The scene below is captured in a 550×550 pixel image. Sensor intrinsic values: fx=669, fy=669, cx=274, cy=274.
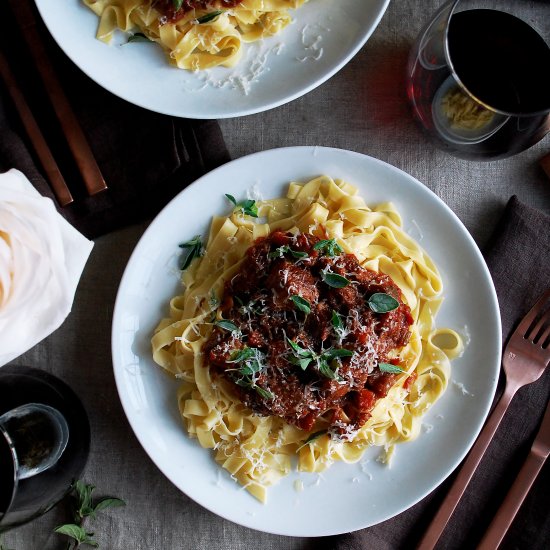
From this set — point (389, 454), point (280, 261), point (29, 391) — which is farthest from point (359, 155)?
point (29, 391)

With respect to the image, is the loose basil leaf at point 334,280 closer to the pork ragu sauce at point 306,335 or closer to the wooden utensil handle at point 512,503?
the pork ragu sauce at point 306,335

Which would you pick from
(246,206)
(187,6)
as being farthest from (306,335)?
(187,6)

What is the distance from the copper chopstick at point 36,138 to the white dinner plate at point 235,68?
308 millimetres

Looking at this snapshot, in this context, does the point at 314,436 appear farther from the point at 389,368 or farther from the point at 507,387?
the point at 507,387

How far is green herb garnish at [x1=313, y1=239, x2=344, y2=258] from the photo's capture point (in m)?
2.54

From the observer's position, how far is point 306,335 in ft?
8.25

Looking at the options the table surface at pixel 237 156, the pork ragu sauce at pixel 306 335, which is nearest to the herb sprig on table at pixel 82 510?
the table surface at pixel 237 156

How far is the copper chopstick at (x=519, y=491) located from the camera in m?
2.88

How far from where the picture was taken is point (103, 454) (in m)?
3.00

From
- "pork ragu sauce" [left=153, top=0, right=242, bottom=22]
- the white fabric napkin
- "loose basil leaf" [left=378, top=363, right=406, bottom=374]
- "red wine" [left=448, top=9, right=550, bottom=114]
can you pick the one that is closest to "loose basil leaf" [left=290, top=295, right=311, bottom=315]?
"loose basil leaf" [left=378, top=363, right=406, bottom=374]

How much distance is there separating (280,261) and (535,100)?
1.18 meters

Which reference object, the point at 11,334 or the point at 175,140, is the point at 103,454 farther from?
the point at 175,140

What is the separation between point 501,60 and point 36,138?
75.8 inches

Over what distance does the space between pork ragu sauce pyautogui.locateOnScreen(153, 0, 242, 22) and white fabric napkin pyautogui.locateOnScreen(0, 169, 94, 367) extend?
0.96 m
